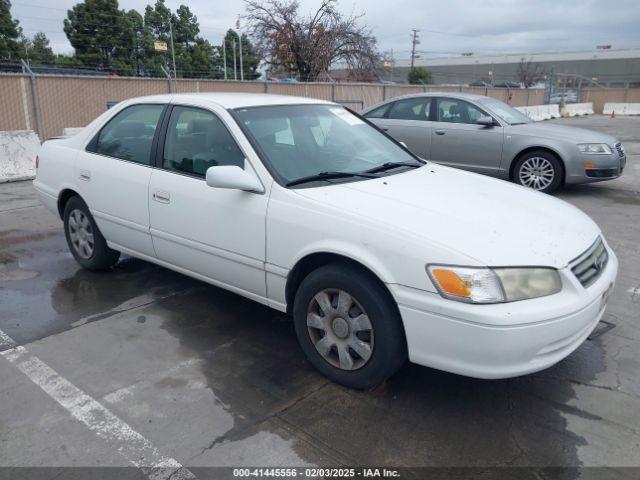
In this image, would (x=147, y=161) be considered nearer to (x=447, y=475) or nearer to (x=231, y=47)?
(x=447, y=475)

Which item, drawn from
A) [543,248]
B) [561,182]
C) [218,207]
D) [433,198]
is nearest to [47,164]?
[218,207]

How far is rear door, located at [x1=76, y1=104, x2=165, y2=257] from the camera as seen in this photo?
4270 mm

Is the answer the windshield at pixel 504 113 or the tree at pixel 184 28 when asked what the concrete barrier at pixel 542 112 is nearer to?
the windshield at pixel 504 113

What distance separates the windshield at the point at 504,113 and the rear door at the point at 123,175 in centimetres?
611

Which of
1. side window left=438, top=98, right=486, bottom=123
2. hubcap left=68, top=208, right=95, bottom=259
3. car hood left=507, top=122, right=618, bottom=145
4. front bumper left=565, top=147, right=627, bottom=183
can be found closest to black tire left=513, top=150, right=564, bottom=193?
front bumper left=565, top=147, right=627, bottom=183

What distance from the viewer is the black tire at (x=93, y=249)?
4863 millimetres

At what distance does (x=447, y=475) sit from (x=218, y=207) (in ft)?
6.96

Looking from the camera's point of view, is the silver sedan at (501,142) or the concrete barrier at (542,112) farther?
the concrete barrier at (542,112)

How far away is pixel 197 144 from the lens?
3984mm

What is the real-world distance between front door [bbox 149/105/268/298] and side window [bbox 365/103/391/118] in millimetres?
6183

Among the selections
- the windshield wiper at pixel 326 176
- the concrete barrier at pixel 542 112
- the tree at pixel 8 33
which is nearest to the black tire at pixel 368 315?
the windshield wiper at pixel 326 176

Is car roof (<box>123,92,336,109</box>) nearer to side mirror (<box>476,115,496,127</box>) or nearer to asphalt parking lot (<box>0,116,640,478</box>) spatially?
asphalt parking lot (<box>0,116,640,478</box>)

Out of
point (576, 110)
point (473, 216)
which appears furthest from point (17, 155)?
point (576, 110)

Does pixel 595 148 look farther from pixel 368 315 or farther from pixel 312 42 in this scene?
pixel 312 42
